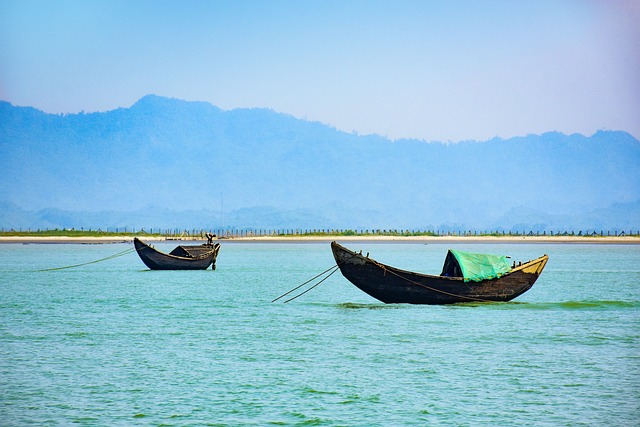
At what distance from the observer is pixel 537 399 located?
19781 mm

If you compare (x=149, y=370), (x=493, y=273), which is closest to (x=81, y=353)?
(x=149, y=370)

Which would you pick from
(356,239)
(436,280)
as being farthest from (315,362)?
(356,239)

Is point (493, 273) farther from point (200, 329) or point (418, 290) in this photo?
point (200, 329)

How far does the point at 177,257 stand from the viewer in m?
58.1

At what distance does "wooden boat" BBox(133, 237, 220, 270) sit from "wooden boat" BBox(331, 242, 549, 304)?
27938 millimetres

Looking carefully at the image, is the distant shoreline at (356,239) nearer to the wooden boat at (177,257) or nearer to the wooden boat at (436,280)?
the wooden boat at (177,257)

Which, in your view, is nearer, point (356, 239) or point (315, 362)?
point (315, 362)

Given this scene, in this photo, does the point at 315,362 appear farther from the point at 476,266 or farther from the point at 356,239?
the point at 356,239

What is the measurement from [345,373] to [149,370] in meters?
5.24

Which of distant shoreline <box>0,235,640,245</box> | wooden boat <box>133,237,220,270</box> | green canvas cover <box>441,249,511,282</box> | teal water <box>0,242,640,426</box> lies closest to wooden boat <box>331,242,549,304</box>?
green canvas cover <box>441,249,511,282</box>

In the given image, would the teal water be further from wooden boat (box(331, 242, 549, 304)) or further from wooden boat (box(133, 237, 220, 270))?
wooden boat (box(133, 237, 220, 270))

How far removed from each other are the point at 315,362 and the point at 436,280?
9532mm

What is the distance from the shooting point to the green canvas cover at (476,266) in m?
32.9

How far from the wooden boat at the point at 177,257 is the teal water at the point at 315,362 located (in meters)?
15.6
